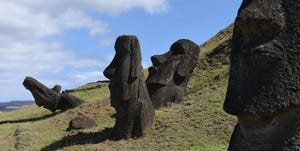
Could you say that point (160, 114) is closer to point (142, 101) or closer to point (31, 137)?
point (142, 101)

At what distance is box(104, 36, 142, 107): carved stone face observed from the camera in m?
18.0

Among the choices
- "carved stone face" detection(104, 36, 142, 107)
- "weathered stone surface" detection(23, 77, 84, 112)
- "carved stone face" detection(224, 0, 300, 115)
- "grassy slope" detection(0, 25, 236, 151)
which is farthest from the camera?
"weathered stone surface" detection(23, 77, 84, 112)

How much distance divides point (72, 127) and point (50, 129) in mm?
1772

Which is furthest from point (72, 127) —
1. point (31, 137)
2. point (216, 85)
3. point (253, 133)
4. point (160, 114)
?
point (253, 133)

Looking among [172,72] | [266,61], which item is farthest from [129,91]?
[266,61]

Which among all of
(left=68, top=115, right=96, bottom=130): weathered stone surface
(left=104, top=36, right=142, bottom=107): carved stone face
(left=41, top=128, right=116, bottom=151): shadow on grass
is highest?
(left=104, top=36, right=142, bottom=107): carved stone face

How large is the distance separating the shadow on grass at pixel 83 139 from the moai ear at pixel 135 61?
2.30m

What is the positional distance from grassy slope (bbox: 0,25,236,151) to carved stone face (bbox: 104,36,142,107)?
159 cm

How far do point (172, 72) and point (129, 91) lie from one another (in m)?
5.08

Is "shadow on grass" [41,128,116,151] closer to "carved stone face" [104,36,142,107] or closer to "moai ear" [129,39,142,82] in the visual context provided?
"carved stone face" [104,36,142,107]

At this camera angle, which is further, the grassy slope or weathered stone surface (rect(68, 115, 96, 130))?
weathered stone surface (rect(68, 115, 96, 130))

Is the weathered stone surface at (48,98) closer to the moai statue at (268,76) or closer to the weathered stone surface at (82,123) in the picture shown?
the weathered stone surface at (82,123)

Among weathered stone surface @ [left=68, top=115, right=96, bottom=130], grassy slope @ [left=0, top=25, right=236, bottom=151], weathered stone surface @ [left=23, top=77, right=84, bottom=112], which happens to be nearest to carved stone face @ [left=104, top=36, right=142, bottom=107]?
grassy slope @ [left=0, top=25, right=236, bottom=151]

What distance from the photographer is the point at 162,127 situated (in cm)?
1856
